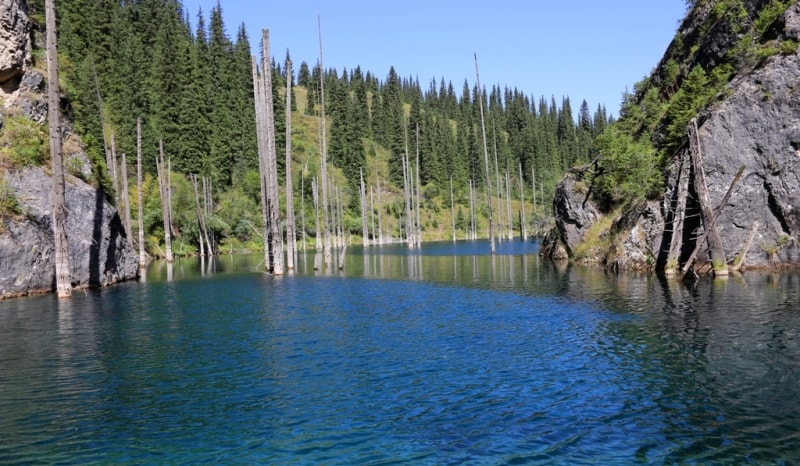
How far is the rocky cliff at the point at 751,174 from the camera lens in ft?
102

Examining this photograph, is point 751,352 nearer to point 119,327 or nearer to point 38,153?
point 119,327

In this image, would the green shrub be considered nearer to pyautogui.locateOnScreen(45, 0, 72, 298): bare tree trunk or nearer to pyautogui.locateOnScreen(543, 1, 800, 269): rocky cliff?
pyautogui.locateOnScreen(45, 0, 72, 298): bare tree trunk

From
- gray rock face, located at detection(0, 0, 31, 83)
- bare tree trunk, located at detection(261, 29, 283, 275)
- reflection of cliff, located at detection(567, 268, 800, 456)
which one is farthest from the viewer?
bare tree trunk, located at detection(261, 29, 283, 275)

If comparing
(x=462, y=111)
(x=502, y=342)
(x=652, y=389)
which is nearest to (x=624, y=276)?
(x=502, y=342)

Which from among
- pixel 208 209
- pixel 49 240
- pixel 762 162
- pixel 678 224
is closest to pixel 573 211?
pixel 678 224

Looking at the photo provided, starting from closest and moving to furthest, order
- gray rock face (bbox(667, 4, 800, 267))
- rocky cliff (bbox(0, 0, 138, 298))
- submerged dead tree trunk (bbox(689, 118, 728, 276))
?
rocky cliff (bbox(0, 0, 138, 298)) < submerged dead tree trunk (bbox(689, 118, 728, 276)) < gray rock face (bbox(667, 4, 800, 267))

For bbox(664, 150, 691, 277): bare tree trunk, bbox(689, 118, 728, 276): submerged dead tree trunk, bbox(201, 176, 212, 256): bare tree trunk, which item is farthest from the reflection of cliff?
bbox(201, 176, 212, 256): bare tree trunk

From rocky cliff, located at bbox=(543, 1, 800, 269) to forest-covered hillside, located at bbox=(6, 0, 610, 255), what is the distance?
2116 cm

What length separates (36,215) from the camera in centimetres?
2856

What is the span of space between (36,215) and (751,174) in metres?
37.0

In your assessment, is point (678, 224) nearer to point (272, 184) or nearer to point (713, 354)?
point (713, 354)

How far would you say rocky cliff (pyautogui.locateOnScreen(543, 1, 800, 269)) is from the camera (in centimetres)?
3123

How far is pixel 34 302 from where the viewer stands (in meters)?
25.3

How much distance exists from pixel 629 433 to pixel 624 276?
80.6 ft
